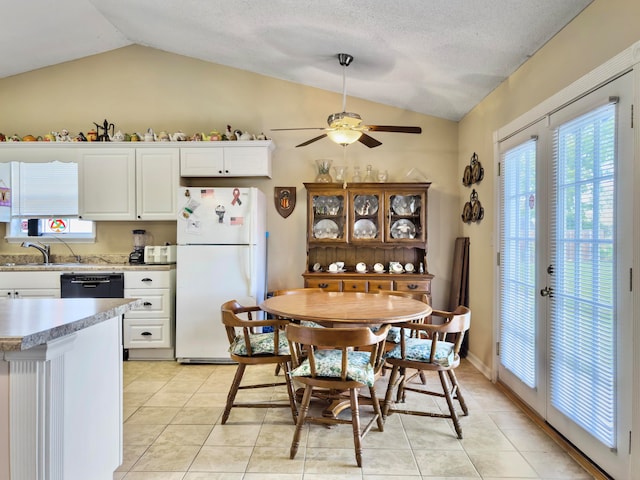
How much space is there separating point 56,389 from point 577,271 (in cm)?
250

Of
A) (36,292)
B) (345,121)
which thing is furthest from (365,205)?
(36,292)

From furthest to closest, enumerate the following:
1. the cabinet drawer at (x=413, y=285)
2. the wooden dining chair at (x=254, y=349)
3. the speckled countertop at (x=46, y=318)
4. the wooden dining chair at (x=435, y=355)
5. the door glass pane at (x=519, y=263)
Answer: the cabinet drawer at (x=413, y=285) → the door glass pane at (x=519, y=263) → the wooden dining chair at (x=254, y=349) → the wooden dining chair at (x=435, y=355) → the speckled countertop at (x=46, y=318)

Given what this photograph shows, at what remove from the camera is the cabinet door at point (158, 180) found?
4043 mm

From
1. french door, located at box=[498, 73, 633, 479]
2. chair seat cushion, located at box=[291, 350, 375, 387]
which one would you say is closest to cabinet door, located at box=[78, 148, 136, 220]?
chair seat cushion, located at box=[291, 350, 375, 387]

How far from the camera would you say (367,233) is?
4.18 metres

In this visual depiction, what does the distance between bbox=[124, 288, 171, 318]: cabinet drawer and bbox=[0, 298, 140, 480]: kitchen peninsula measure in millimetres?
2171

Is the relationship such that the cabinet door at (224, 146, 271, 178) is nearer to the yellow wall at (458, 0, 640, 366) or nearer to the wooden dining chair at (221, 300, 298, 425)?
the wooden dining chair at (221, 300, 298, 425)

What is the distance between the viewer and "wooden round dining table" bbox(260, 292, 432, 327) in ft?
7.39

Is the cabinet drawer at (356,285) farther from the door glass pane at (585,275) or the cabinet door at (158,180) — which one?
Answer: the cabinet door at (158,180)

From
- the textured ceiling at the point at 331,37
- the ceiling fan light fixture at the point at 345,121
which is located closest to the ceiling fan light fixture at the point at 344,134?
the ceiling fan light fixture at the point at 345,121

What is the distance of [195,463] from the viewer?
212 cm

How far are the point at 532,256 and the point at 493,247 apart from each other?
2.12ft

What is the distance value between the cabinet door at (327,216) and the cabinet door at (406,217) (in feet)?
1.57

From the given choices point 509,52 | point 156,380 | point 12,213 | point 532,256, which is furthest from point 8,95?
point 532,256
